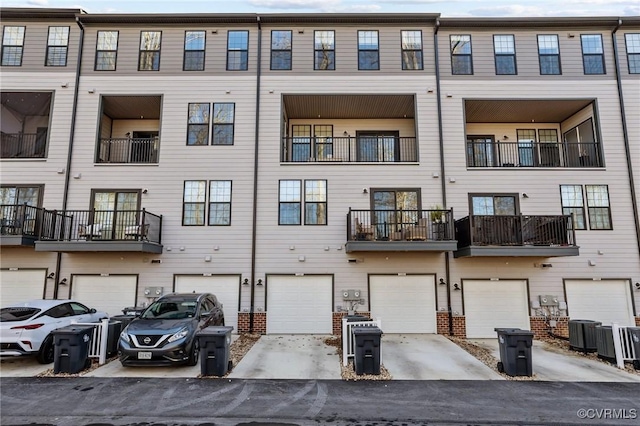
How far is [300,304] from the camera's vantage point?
→ 12.3 meters

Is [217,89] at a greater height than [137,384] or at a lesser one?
greater

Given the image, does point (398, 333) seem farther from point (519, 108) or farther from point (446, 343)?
point (519, 108)

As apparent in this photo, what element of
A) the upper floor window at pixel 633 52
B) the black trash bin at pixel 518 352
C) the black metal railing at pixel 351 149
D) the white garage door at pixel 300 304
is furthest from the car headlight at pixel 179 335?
the upper floor window at pixel 633 52

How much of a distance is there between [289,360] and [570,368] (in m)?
6.57

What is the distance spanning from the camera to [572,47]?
45.2 ft

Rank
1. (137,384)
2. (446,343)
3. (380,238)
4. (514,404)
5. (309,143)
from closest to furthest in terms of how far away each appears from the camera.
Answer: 1. (514,404)
2. (137,384)
3. (446,343)
4. (380,238)
5. (309,143)

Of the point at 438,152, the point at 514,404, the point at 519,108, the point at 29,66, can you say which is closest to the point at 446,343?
the point at 514,404

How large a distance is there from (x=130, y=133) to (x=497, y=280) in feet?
49.1

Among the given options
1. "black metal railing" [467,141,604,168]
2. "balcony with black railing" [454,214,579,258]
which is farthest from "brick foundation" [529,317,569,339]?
"black metal railing" [467,141,604,168]

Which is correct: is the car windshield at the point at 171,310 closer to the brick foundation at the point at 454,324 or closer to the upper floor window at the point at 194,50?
the brick foundation at the point at 454,324

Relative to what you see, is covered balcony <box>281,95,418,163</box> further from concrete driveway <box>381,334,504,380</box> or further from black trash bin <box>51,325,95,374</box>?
black trash bin <box>51,325,95,374</box>

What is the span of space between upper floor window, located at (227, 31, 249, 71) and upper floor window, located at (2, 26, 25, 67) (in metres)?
7.83

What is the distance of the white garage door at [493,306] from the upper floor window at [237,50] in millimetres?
11339

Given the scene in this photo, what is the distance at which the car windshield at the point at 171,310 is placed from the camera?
8.59 metres
